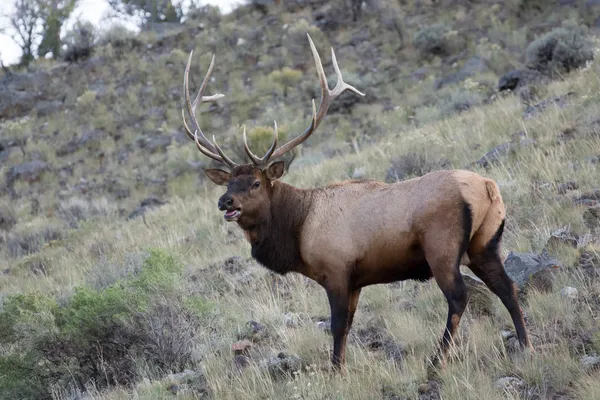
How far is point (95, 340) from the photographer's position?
6285mm

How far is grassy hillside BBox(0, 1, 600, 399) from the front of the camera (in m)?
5.11

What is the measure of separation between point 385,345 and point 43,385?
3299 mm

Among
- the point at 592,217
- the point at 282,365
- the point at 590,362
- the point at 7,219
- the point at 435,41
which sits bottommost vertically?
the point at 7,219

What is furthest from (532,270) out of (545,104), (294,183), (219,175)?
(294,183)

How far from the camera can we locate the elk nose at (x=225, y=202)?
557cm

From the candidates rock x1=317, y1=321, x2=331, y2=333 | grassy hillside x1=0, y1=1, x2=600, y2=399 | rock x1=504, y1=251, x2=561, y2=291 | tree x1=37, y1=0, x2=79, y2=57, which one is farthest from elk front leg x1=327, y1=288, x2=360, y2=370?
tree x1=37, y1=0, x2=79, y2=57

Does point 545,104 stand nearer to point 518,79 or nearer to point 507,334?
point 518,79

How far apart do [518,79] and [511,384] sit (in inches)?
482

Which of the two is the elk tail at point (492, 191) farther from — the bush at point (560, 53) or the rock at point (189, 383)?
the bush at point (560, 53)

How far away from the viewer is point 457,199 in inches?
185

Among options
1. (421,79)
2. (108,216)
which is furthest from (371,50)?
(108,216)

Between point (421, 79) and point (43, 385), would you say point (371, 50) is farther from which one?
point (43, 385)

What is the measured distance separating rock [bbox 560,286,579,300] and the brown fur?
2.17 feet

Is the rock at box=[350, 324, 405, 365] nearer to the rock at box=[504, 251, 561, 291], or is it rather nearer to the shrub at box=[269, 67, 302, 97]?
the rock at box=[504, 251, 561, 291]
